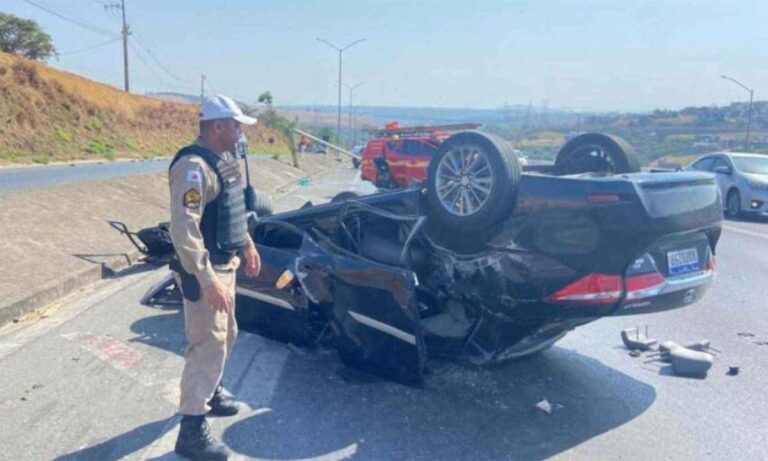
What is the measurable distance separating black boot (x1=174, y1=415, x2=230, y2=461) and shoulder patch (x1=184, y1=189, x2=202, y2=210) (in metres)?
1.12

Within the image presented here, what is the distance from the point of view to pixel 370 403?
15.9ft

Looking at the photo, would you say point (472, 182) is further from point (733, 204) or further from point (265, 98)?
point (265, 98)

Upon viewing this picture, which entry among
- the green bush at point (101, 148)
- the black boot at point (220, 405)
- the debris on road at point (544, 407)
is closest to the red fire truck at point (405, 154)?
the debris on road at point (544, 407)

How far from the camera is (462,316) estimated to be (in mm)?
5109

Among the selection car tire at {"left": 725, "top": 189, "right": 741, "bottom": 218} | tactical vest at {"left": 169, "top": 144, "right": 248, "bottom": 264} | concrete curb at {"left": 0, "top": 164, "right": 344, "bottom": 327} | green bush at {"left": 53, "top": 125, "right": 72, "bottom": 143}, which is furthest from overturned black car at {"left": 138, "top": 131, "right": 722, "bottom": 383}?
green bush at {"left": 53, "top": 125, "right": 72, "bottom": 143}

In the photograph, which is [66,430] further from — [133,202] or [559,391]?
[133,202]

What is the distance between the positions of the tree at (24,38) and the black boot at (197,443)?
5758cm

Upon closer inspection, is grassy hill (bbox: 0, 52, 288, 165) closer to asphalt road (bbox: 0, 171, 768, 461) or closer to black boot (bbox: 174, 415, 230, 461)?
asphalt road (bbox: 0, 171, 768, 461)

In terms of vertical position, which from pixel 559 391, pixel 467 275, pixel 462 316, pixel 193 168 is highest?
pixel 193 168

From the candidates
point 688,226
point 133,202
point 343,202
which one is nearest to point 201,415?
point 343,202

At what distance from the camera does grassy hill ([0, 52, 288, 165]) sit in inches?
1385

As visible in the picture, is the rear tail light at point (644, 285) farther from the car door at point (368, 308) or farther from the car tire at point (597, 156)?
the car tire at point (597, 156)

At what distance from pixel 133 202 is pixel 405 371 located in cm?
1183

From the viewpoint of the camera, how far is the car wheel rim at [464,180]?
492cm
